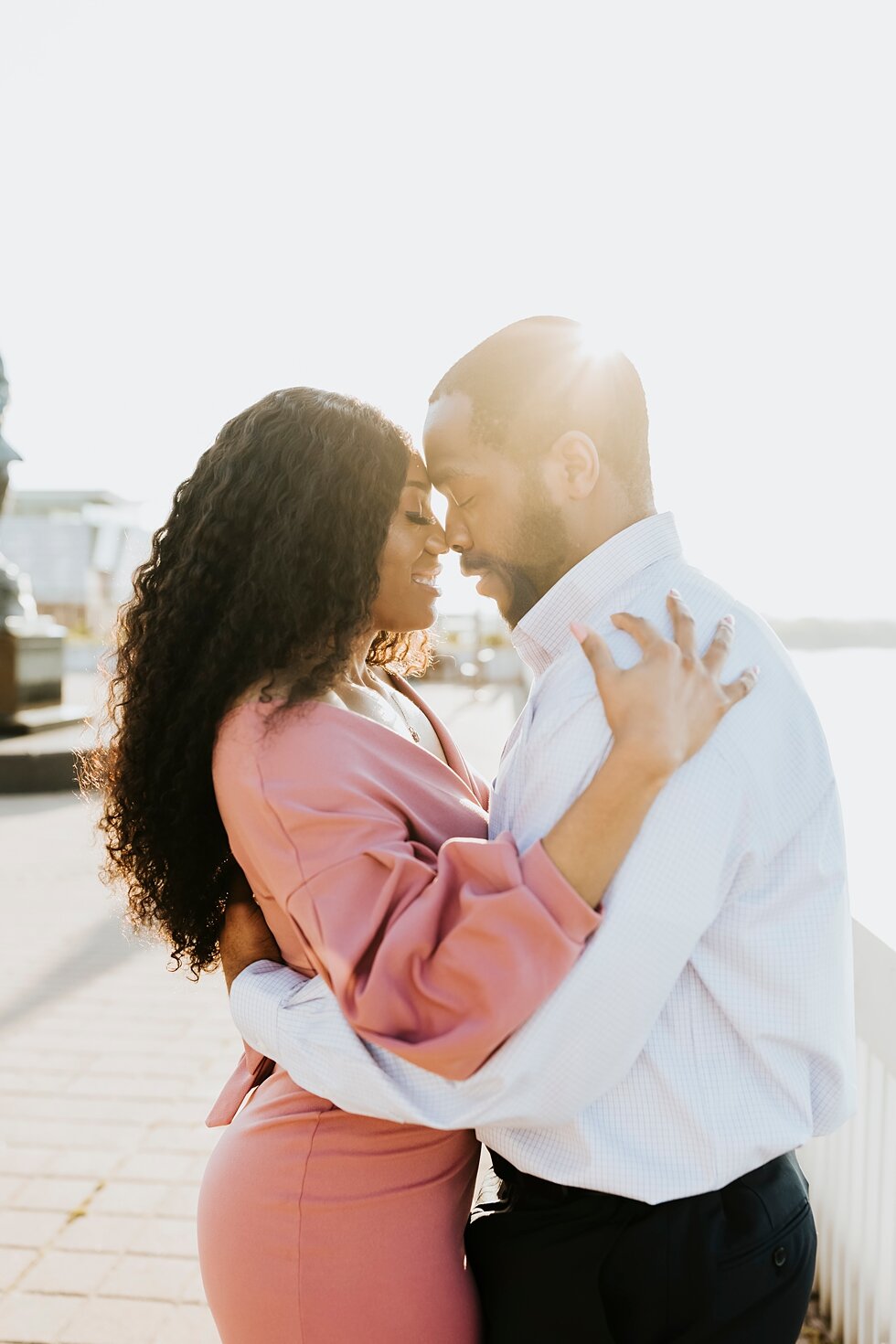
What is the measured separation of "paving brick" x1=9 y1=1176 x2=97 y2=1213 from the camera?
352 cm

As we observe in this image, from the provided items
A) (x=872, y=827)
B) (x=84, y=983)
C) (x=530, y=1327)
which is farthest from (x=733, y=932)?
(x=84, y=983)

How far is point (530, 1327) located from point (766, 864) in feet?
2.25

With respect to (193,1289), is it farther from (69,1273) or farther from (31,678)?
(31,678)

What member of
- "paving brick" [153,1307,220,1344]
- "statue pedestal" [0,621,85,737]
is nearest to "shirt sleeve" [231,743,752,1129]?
"paving brick" [153,1307,220,1344]

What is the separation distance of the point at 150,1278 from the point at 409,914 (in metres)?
2.30

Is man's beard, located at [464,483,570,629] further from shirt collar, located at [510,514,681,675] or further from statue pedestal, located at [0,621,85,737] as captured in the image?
statue pedestal, located at [0,621,85,737]

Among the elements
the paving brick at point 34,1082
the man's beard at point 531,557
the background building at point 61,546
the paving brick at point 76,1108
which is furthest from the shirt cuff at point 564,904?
the background building at point 61,546

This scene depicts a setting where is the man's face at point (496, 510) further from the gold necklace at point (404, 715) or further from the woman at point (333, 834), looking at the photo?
the gold necklace at point (404, 715)

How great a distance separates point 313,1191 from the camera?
64.4 inches

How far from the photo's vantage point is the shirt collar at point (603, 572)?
1.69 metres

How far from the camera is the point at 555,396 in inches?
69.9

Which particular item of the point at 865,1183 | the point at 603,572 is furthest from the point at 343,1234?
the point at 865,1183

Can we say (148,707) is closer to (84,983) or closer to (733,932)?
(733,932)

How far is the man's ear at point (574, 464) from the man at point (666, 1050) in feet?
0.35
